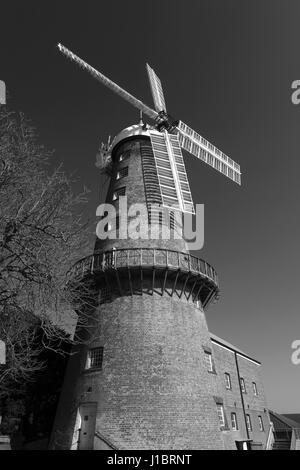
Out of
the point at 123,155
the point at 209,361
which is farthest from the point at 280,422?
the point at 123,155

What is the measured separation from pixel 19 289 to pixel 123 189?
1156 centimetres

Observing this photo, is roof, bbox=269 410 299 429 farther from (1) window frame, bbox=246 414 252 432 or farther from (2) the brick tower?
(2) the brick tower

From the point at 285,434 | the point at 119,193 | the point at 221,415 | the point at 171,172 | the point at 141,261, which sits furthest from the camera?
the point at 285,434

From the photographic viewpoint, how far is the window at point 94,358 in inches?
631

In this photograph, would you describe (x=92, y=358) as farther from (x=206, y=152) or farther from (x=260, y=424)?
(x=260, y=424)

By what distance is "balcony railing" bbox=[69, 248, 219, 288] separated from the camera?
1655 centimetres

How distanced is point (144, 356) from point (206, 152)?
564 inches

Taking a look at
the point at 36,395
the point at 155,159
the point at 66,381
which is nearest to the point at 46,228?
the point at 66,381

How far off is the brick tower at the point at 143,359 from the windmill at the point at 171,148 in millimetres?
1655

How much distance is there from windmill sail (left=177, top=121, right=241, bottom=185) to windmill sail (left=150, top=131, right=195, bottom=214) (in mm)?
1555

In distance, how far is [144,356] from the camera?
15.2m

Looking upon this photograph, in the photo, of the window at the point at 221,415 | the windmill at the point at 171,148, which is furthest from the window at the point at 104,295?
the window at the point at 221,415

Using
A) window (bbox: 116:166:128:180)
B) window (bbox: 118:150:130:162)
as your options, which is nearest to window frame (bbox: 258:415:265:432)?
window (bbox: 116:166:128:180)

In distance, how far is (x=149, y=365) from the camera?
14992 millimetres
